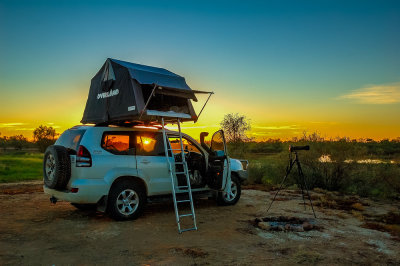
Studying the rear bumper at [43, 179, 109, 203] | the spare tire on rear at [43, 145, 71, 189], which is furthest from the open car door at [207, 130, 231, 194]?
the spare tire on rear at [43, 145, 71, 189]

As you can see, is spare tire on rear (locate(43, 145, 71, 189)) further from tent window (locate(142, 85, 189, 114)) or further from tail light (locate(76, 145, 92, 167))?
tent window (locate(142, 85, 189, 114))

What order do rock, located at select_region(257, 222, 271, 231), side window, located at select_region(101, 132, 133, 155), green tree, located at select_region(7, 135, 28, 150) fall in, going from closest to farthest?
rock, located at select_region(257, 222, 271, 231) < side window, located at select_region(101, 132, 133, 155) < green tree, located at select_region(7, 135, 28, 150)

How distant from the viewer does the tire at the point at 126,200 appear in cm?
696

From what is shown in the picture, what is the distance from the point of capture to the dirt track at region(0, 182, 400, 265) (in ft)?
16.2

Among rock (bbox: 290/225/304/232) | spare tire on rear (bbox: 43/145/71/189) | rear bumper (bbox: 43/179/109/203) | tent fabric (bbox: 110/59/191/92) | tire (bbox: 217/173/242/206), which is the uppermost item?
tent fabric (bbox: 110/59/191/92)

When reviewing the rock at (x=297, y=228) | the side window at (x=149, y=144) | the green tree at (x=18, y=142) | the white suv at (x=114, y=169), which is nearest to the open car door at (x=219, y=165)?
the white suv at (x=114, y=169)

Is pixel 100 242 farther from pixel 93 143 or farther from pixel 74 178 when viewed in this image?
pixel 93 143

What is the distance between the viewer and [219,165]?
8.15 metres

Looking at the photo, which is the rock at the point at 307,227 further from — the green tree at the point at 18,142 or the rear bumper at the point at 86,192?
the green tree at the point at 18,142

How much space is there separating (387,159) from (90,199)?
12.2m

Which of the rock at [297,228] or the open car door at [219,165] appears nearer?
the rock at [297,228]

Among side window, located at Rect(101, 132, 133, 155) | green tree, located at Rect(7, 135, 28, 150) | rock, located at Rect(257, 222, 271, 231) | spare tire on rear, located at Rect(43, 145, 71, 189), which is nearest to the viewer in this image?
spare tire on rear, located at Rect(43, 145, 71, 189)

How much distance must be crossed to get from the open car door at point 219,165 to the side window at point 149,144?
1273 millimetres

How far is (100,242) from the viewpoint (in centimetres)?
570
